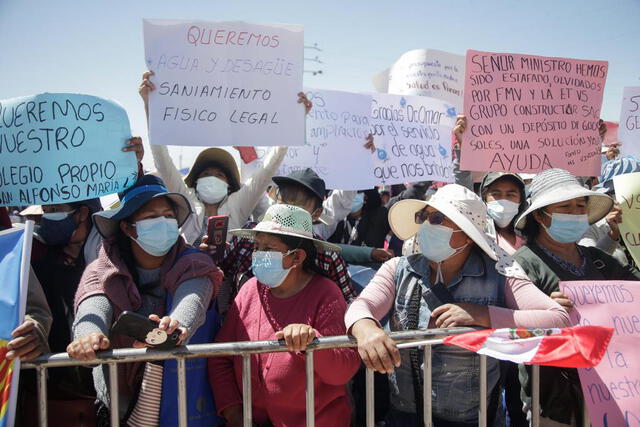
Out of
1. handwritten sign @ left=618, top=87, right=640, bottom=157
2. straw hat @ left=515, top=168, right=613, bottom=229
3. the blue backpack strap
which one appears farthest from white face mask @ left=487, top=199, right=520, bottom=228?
the blue backpack strap

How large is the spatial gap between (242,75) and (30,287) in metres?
2.27

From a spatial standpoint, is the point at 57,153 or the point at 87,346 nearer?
the point at 87,346

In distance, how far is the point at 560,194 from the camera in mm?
2812

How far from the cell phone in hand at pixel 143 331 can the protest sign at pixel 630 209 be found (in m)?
2.73

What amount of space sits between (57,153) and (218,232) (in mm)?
1123

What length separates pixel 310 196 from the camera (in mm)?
3445

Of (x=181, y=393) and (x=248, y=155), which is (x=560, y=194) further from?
(x=248, y=155)

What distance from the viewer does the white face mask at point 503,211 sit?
362 centimetres

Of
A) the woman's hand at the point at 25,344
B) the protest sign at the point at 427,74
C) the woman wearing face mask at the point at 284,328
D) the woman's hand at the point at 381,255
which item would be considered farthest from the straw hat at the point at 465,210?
the protest sign at the point at 427,74

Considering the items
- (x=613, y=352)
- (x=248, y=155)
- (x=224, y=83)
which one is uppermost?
(x=224, y=83)

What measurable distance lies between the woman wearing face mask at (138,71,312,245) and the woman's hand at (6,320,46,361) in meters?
1.75

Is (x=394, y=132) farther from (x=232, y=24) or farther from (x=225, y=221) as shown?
(x=225, y=221)

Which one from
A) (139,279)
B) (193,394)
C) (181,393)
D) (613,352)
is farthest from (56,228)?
(613,352)

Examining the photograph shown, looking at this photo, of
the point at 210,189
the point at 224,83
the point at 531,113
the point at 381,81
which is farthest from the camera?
the point at 381,81
